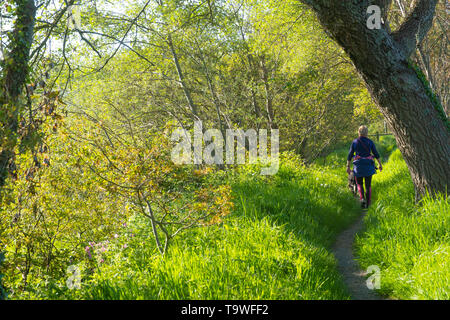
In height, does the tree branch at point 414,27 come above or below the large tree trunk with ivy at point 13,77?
above

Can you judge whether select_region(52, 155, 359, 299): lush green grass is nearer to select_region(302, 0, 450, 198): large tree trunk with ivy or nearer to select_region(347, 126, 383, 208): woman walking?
select_region(347, 126, 383, 208): woman walking

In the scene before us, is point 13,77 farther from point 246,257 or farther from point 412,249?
point 412,249

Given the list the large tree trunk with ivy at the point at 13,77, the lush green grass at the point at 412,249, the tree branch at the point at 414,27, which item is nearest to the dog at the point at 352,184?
the lush green grass at the point at 412,249

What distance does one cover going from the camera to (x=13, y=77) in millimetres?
2859

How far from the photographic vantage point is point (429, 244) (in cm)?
373

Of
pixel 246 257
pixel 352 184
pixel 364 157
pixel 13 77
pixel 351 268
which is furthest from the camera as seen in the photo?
pixel 352 184

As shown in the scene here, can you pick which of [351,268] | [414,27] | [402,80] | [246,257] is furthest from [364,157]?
[246,257]

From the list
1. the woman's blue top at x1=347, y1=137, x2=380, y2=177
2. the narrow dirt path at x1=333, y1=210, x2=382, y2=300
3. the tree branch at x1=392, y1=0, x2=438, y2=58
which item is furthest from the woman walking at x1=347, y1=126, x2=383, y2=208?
the tree branch at x1=392, y1=0, x2=438, y2=58

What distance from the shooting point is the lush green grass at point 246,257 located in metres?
2.94

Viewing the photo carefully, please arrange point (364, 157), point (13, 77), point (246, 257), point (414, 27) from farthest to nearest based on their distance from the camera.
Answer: point (364, 157)
point (414, 27)
point (246, 257)
point (13, 77)

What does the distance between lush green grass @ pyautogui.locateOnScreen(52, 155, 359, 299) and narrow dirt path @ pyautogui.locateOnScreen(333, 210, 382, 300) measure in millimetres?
181

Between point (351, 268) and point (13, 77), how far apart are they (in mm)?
4554

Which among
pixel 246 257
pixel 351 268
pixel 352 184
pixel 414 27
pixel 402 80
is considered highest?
pixel 414 27

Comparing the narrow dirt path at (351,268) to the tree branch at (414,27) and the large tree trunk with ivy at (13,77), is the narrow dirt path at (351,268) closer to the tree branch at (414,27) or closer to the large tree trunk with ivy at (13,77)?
the tree branch at (414,27)
